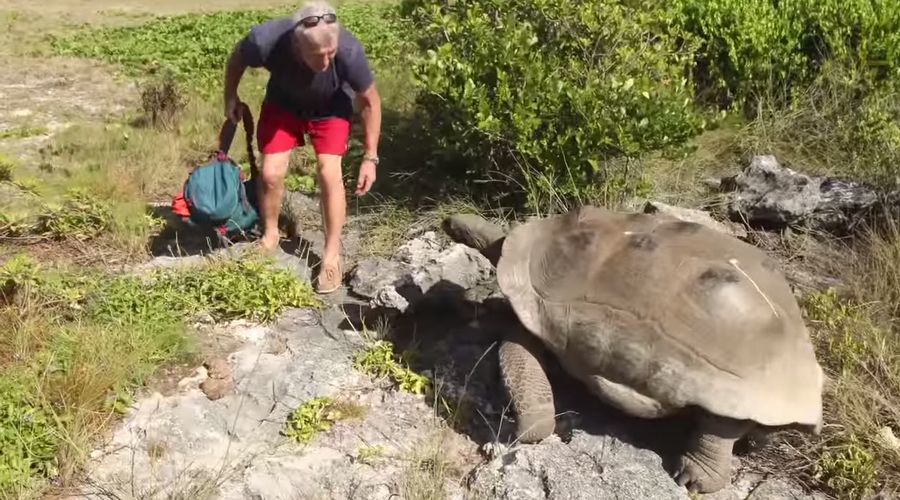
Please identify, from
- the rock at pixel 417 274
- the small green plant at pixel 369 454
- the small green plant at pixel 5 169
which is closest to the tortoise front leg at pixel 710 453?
the small green plant at pixel 369 454

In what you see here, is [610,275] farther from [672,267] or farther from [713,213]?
[713,213]

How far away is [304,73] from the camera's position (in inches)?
191

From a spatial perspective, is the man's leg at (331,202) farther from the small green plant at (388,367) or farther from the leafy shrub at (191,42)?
the leafy shrub at (191,42)

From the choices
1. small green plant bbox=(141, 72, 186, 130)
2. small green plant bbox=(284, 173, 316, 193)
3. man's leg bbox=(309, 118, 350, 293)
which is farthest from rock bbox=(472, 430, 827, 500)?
small green plant bbox=(141, 72, 186, 130)

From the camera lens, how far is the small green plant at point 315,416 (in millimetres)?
3840

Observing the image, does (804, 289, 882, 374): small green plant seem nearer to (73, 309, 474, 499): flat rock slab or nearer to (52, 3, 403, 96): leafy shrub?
(73, 309, 474, 499): flat rock slab

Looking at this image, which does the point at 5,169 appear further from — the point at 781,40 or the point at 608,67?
the point at 781,40

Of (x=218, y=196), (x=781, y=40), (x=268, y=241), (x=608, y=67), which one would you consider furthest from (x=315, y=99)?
(x=781, y=40)

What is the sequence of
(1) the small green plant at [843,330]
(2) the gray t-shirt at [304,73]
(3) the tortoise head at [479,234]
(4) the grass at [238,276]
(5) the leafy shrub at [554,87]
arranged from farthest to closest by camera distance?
(5) the leafy shrub at [554,87], (2) the gray t-shirt at [304,73], (3) the tortoise head at [479,234], (1) the small green plant at [843,330], (4) the grass at [238,276]

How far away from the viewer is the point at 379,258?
551 cm

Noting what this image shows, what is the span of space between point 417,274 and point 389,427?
1059 millimetres

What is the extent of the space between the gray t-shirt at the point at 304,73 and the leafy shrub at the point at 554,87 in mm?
909

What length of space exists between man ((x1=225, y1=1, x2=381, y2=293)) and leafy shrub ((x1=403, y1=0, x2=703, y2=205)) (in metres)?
0.89

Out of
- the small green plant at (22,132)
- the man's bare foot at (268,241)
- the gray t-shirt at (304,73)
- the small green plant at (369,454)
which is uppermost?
the gray t-shirt at (304,73)
